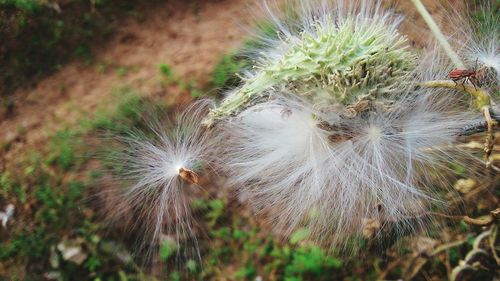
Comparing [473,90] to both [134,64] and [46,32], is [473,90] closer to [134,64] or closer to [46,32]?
[134,64]

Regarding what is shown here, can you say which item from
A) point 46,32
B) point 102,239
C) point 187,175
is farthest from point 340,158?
point 46,32

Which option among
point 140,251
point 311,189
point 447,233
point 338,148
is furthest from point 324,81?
point 140,251

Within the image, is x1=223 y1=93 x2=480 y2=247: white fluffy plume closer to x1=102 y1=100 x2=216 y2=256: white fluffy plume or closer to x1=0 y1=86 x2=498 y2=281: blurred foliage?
x1=102 y1=100 x2=216 y2=256: white fluffy plume

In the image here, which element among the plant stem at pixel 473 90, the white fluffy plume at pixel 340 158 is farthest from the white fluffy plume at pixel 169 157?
the plant stem at pixel 473 90

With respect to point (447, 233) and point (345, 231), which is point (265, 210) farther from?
point (447, 233)

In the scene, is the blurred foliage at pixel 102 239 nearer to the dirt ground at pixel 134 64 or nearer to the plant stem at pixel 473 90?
the dirt ground at pixel 134 64
